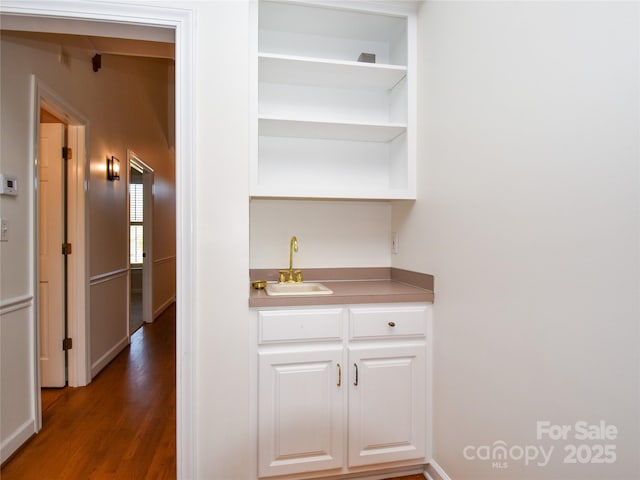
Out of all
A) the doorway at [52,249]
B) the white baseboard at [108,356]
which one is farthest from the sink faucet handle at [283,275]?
the white baseboard at [108,356]

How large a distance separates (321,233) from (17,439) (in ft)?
6.59

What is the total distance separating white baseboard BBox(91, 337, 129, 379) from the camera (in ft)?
9.66

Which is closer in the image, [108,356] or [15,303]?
[15,303]

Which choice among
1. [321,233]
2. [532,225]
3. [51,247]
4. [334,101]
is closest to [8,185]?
[51,247]

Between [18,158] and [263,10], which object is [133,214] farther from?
[263,10]

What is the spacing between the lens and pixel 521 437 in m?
1.20

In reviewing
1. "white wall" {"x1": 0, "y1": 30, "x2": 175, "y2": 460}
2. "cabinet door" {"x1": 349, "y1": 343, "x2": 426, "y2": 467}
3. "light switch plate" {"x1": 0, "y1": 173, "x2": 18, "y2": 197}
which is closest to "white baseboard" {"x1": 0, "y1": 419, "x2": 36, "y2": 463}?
"white wall" {"x1": 0, "y1": 30, "x2": 175, "y2": 460}

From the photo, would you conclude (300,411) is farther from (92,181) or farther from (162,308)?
(162,308)

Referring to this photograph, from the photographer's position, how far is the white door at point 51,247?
2.69 meters

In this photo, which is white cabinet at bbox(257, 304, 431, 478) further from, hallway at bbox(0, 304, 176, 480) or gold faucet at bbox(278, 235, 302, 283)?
hallway at bbox(0, 304, 176, 480)

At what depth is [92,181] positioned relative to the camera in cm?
296

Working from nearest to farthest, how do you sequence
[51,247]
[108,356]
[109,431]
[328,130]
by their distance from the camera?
[328,130] < [109,431] < [51,247] < [108,356]

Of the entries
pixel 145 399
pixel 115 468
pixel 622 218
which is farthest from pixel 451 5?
pixel 145 399

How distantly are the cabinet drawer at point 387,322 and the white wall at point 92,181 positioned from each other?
5.87 ft
